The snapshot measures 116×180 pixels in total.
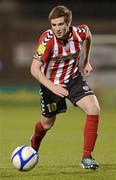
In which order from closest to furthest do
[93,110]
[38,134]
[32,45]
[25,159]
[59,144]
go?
[25,159] < [93,110] < [38,134] < [59,144] < [32,45]

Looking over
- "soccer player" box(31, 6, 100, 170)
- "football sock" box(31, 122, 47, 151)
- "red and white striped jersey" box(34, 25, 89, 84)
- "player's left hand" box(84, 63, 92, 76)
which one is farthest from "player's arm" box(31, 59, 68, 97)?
"football sock" box(31, 122, 47, 151)

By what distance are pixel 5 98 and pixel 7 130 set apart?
6.99 m

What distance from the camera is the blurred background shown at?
20.0 m

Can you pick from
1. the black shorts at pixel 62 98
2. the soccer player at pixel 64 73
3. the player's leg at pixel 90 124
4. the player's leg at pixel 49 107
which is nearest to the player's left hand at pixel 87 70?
the soccer player at pixel 64 73

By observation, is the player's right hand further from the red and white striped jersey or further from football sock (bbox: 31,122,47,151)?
football sock (bbox: 31,122,47,151)

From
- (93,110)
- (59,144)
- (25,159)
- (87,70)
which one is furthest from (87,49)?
(59,144)

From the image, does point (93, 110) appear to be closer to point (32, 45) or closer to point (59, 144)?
point (59, 144)

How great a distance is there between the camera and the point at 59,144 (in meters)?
11.0

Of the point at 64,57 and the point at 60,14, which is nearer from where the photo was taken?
the point at 60,14

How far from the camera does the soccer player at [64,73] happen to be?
717 cm

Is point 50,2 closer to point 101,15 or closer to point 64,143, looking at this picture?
point 101,15

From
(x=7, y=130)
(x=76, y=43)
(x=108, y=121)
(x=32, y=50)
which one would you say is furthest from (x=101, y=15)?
(x=76, y=43)

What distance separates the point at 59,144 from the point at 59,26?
162 inches

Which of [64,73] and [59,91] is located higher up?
[59,91]
